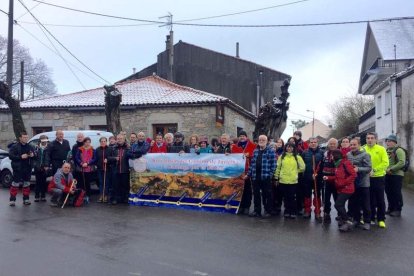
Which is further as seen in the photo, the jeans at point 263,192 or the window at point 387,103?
the window at point 387,103

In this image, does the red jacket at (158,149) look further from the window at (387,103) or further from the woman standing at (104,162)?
the window at (387,103)

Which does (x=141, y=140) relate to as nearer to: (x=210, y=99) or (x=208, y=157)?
(x=208, y=157)

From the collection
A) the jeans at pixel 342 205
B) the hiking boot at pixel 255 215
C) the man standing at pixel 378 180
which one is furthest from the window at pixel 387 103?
the jeans at pixel 342 205

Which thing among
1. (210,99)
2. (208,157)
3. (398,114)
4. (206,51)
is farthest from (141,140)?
(206,51)

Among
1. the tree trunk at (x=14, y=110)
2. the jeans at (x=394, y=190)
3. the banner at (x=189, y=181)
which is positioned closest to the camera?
the jeans at (x=394, y=190)

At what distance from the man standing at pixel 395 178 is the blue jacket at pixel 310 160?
171 cm

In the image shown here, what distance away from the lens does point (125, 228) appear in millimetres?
8055

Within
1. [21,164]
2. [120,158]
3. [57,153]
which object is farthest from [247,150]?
[21,164]

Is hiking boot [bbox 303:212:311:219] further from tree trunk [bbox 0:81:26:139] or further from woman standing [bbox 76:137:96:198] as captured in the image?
tree trunk [bbox 0:81:26:139]

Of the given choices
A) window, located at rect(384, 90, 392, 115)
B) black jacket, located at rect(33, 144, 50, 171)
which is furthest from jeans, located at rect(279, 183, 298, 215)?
window, located at rect(384, 90, 392, 115)

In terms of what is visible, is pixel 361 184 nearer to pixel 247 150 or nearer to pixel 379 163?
pixel 379 163

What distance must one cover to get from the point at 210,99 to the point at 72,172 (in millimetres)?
10909

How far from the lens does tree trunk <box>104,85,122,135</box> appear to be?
62.6 ft

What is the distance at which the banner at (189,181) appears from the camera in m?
9.86
